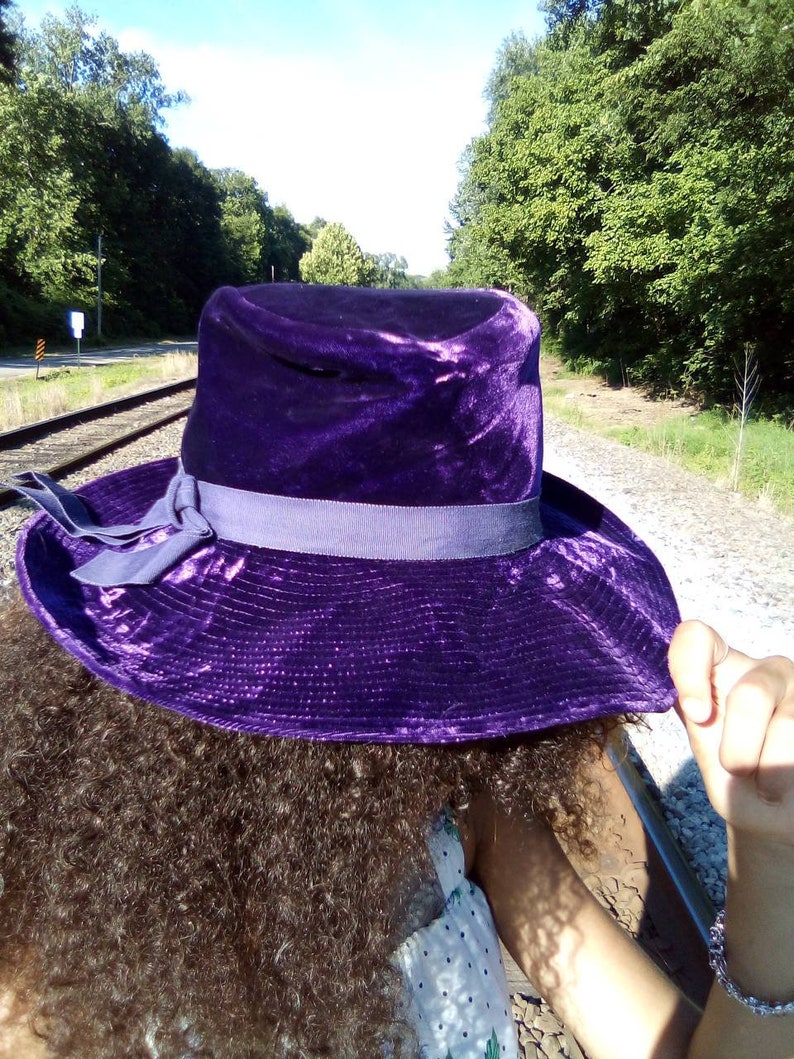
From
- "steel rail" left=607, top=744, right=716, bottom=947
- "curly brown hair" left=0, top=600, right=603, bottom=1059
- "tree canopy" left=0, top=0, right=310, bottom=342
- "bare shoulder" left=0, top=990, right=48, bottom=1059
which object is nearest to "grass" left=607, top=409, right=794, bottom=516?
"steel rail" left=607, top=744, right=716, bottom=947

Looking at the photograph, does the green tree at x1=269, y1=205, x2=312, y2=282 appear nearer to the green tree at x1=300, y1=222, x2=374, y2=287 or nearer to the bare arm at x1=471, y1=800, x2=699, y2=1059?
the green tree at x1=300, y1=222, x2=374, y2=287

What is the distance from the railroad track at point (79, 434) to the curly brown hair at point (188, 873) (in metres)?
6.26

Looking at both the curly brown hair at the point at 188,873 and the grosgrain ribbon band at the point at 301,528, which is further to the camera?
the grosgrain ribbon band at the point at 301,528

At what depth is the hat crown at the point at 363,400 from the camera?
39.2 inches

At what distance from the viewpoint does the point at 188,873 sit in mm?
902

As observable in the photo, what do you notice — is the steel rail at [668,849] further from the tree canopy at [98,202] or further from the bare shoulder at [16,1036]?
the tree canopy at [98,202]

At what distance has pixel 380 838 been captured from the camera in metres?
0.96

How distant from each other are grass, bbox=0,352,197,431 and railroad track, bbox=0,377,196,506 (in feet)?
2.70

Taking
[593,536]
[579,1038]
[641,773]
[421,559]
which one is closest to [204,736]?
[421,559]

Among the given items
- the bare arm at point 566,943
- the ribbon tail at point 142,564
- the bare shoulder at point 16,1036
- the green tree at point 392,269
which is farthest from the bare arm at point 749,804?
the green tree at point 392,269

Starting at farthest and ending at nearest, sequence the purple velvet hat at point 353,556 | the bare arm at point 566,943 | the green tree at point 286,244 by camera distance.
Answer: the green tree at point 286,244 → the bare arm at point 566,943 → the purple velvet hat at point 353,556

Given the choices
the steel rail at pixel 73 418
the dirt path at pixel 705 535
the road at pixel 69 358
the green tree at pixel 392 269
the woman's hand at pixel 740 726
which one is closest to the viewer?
the woman's hand at pixel 740 726

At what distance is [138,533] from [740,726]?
820 mm

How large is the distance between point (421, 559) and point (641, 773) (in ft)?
9.94
